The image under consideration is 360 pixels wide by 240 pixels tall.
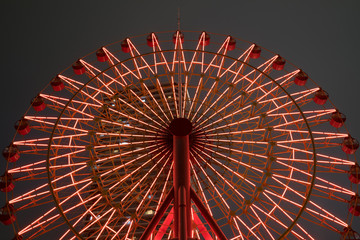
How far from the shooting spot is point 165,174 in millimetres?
16328

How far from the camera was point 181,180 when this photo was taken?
12734 mm

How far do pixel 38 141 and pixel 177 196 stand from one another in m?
7.38

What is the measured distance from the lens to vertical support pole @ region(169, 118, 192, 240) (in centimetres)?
1152

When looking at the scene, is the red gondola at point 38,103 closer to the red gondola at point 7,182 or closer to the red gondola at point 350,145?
the red gondola at point 7,182

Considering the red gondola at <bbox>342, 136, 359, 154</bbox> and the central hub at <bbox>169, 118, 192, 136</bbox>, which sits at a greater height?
the central hub at <bbox>169, 118, 192, 136</bbox>

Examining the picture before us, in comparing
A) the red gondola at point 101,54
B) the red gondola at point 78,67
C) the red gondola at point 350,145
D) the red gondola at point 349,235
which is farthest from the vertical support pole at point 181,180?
the red gondola at point 350,145

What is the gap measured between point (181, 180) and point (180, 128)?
6.37ft

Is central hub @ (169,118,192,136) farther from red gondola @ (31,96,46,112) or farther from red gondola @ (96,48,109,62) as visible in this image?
red gondola @ (31,96,46,112)

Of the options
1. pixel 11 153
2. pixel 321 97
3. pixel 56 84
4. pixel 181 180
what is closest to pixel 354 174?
pixel 321 97

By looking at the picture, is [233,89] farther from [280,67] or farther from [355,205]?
[355,205]

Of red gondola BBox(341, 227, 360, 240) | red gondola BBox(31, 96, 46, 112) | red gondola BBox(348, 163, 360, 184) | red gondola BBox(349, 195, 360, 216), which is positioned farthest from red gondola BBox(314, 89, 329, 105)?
red gondola BBox(31, 96, 46, 112)

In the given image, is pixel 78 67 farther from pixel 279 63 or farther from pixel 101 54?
pixel 279 63

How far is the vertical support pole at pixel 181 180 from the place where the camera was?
11523 millimetres

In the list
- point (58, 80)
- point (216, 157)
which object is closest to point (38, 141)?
point (58, 80)
